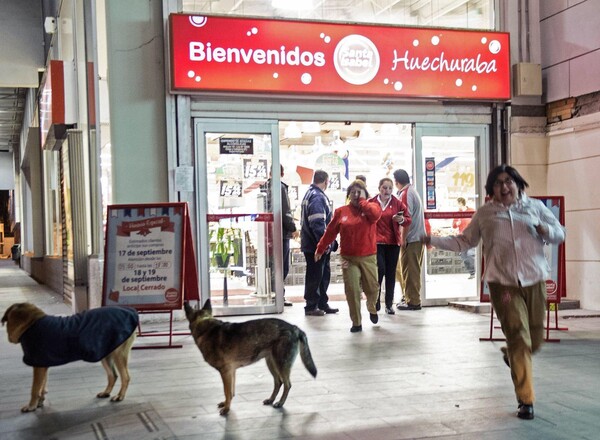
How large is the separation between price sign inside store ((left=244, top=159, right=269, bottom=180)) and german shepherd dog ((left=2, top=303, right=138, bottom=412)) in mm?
5168

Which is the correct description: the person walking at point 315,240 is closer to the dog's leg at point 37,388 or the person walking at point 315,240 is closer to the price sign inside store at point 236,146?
the price sign inside store at point 236,146

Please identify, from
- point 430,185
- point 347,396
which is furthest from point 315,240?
point 347,396

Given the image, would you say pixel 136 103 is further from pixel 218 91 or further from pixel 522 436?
pixel 522 436

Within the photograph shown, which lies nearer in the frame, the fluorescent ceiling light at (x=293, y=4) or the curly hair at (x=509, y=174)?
the curly hair at (x=509, y=174)

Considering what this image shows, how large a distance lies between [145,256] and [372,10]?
4.87 m

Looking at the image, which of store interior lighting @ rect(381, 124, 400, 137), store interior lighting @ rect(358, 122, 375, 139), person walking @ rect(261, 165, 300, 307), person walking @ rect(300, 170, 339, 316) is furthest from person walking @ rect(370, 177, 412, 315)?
store interior lighting @ rect(358, 122, 375, 139)

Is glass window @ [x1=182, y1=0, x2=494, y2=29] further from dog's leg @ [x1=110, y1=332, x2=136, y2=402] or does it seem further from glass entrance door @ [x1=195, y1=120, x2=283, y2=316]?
dog's leg @ [x1=110, y1=332, x2=136, y2=402]

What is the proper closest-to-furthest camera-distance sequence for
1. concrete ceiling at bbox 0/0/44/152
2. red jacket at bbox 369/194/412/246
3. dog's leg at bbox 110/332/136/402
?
dog's leg at bbox 110/332/136/402 → red jacket at bbox 369/194/412/246 → concrete ceiling at bbox 0/0/44/152

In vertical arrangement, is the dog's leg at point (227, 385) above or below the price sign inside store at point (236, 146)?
below

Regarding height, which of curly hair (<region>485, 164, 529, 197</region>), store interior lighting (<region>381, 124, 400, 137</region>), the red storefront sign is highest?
the red storefront sign

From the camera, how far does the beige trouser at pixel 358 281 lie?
8.84 m

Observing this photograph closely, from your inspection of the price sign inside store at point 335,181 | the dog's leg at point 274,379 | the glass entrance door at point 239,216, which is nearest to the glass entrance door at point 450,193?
the glass entrance door at point 239,216

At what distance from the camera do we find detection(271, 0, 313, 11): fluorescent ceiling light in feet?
34.8

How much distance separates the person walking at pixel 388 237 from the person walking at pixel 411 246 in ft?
0.58
